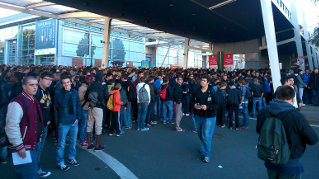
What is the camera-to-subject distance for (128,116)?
7973 millimetres

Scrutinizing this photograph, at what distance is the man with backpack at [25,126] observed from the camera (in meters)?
2.71

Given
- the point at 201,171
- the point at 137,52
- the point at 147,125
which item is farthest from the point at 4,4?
the point at 137,52

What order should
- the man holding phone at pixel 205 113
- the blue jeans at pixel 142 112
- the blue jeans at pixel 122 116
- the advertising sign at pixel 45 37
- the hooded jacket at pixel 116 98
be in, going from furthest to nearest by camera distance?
the advertising sign at pixel 45 37
the blue jeans at pixel 142 112
the blue jeans at pixel 122 116
the hooded jacket at pixel 116 98
the man holding phone at pixel 205 113

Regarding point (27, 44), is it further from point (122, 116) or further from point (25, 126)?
point (25, 126)

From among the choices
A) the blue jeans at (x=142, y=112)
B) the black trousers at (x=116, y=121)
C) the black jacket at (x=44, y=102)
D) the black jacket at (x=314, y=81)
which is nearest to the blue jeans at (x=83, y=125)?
the black trousers at (x=116, y=121)

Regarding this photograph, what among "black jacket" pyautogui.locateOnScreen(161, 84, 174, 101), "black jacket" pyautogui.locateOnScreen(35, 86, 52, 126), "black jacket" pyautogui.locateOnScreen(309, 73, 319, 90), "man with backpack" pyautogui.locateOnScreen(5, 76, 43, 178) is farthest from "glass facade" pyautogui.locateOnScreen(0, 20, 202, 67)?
"man with backpack" pyautogui.locateOnScreen(5, 76, 43, 178)

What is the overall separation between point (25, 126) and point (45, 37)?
136 ft

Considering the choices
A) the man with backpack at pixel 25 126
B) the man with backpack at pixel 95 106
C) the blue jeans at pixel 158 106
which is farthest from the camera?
the blue jeans at pixel 158 106

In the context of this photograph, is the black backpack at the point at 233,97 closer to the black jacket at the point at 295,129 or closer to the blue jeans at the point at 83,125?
the blue jeans at the point at 83,125

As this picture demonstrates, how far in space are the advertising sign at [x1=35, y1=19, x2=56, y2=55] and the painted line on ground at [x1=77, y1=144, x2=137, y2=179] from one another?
3709 cm

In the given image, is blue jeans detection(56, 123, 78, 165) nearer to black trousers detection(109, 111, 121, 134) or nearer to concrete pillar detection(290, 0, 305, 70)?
black trousers detection(109, 111, 121, 134)

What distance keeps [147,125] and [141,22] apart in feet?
46.0

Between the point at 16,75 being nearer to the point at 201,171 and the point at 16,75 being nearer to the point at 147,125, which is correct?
the point at 147,125

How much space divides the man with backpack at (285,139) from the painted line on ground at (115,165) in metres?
2.60
